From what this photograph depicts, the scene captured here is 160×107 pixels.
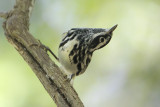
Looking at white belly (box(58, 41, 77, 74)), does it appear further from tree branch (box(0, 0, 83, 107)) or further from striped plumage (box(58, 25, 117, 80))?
tree branch (box(0, 0, 83, 107))

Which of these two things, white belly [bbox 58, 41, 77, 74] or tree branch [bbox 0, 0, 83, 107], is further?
white belly [bbox 58, 41, 77, 74]

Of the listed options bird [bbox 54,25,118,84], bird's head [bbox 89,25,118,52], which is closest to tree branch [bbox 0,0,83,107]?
bird [bbox 54,25,118,84]

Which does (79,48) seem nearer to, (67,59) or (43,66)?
(67,59)

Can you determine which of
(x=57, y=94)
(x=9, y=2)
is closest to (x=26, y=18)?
(x=57, y=94)

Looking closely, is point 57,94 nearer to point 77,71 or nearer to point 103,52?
point 77,71

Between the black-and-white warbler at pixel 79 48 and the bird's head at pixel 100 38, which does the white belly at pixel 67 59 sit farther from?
the bird's head at pixel 100 38

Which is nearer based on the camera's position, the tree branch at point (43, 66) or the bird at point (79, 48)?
the tree branch at point (43, 66)

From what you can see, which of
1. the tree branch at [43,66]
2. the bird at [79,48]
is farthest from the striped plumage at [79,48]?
the tree branch at [43,66]
